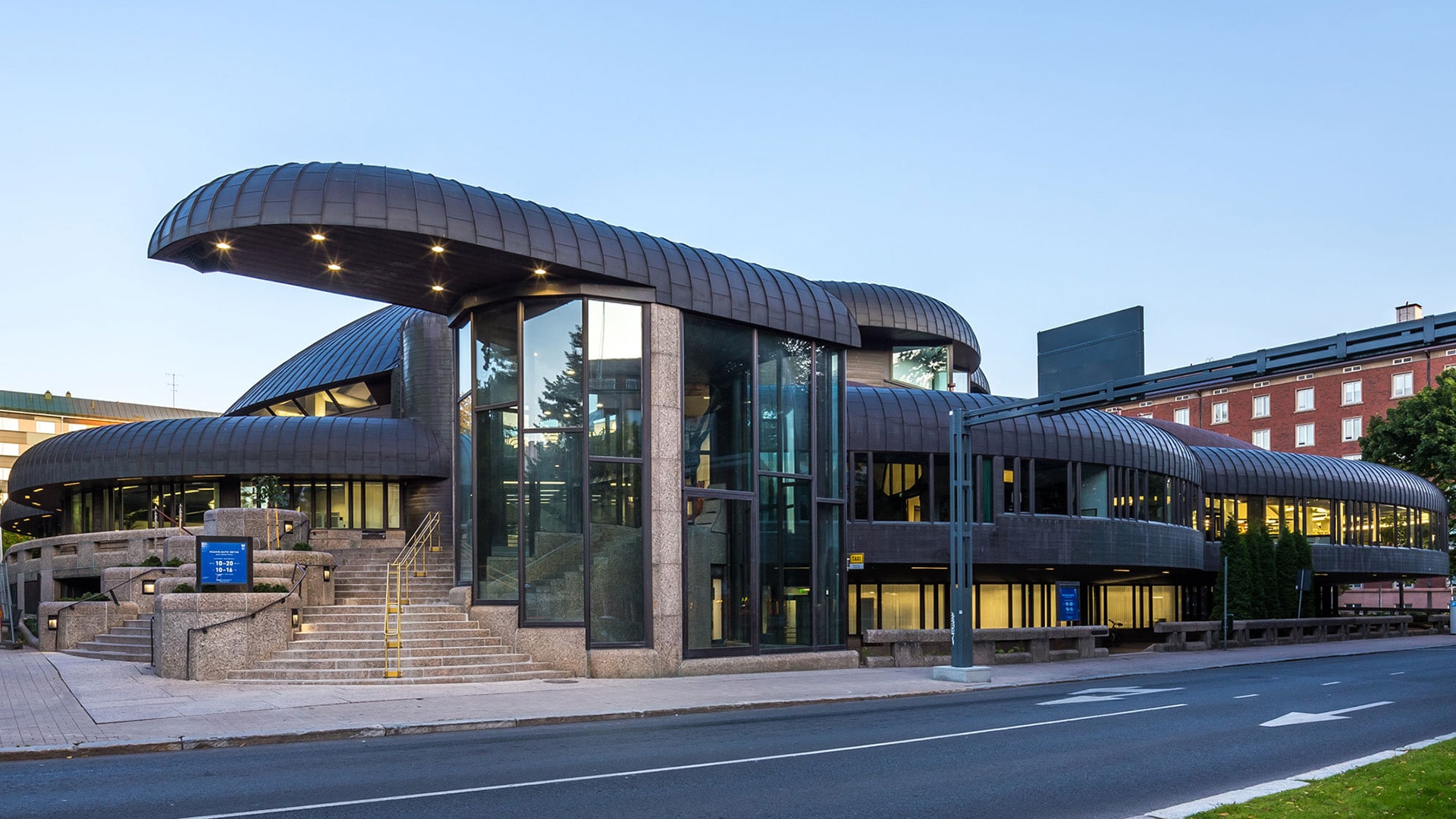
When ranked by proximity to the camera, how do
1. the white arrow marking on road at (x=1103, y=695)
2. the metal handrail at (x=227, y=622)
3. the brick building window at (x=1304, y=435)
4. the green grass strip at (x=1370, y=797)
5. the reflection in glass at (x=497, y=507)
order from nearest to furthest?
Answer: the green grass strip at (x=1370, y=797)
the white arrow marking on road at (x=1103, y=695)
the metal handrail at (x=227, y=622)
the reflection in glass at (x=497, y=507)
the brick building window at (x=1304, y=435)

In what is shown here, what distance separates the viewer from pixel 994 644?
28.7 m

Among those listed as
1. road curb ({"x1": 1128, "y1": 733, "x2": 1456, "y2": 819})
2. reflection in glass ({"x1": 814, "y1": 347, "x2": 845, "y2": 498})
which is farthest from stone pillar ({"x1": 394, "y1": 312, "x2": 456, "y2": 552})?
road curb ({"x1": 1128, "y1": 733, "x2": 1456, "y2": 819})

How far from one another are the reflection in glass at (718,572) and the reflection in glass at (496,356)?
4503 millimetres

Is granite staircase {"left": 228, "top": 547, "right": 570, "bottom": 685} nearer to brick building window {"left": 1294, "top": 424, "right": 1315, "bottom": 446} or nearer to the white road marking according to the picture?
the white road marking

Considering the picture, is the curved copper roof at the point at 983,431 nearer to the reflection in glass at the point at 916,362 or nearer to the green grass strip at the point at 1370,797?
the reflection in glass at the point at 916,362

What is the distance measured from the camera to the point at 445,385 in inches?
1687

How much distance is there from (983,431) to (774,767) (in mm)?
27136

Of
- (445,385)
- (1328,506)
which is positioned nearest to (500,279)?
(445,385)

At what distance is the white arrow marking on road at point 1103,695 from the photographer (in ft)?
63.9

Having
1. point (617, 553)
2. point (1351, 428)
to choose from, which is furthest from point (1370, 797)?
point (1351, 428)

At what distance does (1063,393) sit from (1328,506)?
1429 inches

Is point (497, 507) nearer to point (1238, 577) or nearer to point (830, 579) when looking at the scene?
point (830, 579)

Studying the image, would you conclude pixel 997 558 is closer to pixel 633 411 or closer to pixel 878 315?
pixel 878 315

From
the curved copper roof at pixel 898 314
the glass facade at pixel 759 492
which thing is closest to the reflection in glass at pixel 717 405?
the glass facade at pixel 759 492
